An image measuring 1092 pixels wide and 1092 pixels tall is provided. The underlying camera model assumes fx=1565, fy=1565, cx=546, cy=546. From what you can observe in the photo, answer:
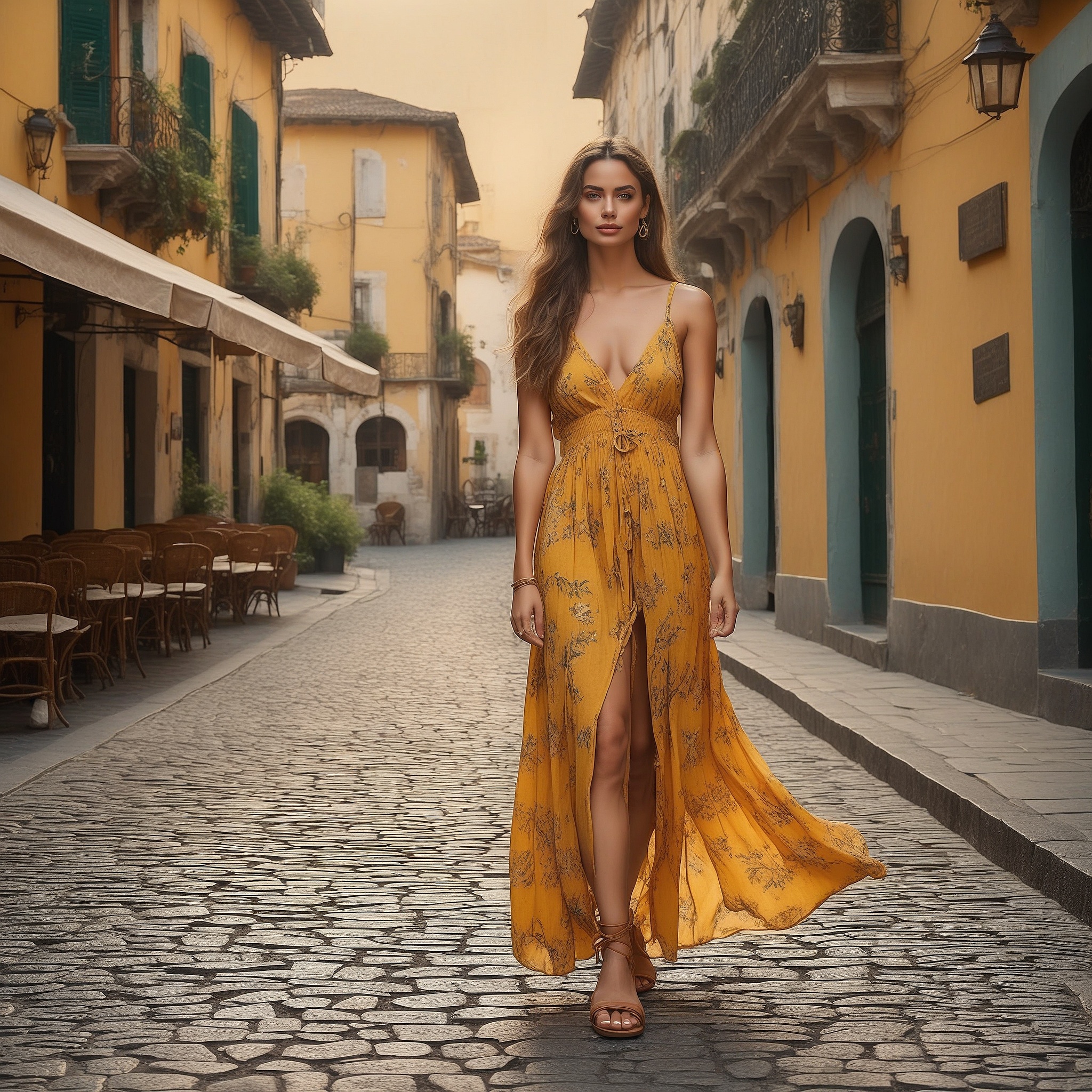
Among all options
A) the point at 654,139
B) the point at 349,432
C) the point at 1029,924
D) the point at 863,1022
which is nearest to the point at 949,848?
the point at 1029,924

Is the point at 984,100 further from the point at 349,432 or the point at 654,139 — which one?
the point at 349,432

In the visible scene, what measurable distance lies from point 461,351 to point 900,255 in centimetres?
3116

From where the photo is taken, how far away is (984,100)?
8133 millimetres

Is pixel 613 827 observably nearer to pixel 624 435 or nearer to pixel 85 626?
pixel 624 435

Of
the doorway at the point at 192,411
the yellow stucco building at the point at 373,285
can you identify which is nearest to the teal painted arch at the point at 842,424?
the doorway at the point at 192,411

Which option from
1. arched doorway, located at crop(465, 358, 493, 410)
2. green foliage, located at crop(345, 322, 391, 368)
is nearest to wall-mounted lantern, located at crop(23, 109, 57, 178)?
green foliage, located at crop(345, 322, 391, 368)

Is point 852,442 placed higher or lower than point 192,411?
lower

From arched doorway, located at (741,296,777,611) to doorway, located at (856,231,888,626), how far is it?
14.0 ft

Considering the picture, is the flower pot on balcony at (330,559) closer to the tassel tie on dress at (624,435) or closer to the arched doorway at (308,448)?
the arched doorway at (308,448)

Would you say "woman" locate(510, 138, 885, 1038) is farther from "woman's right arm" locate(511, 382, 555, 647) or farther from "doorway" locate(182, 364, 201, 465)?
"doorway" locate(182, 364, 201, 465)

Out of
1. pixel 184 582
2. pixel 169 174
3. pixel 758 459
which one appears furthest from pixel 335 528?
pixel 184 582

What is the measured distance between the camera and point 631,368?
144 inches

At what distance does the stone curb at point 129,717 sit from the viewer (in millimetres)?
6996

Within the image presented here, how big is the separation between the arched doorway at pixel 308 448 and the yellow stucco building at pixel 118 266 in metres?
19.2
